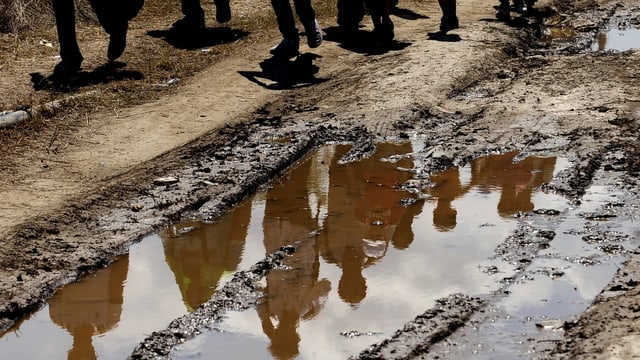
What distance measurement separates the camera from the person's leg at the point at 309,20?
38.5 feet

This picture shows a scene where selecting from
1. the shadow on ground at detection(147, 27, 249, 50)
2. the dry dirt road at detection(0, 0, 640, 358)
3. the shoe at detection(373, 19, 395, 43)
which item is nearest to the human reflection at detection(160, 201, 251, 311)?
the dry dirt road at detection(0, 0, 640, 358)

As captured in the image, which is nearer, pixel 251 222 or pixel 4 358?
pixel 4 358

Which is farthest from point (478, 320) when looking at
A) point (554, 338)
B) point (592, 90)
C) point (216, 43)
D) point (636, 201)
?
point (216, 43)

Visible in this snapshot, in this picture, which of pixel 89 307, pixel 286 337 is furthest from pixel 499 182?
pixel 89 307

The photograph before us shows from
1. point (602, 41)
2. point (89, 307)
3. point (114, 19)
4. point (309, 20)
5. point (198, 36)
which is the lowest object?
point (602, 41)

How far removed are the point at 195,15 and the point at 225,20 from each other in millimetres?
408

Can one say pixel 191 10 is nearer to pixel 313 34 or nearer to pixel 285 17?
pixel 285 17

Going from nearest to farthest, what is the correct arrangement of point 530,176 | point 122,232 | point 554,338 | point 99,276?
point 554,338 → point 99,276 → point 122,232 → point 530,176

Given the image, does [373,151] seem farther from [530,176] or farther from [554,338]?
[554,338]

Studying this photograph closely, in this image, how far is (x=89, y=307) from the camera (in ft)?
21.2

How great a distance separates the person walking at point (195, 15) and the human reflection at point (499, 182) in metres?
5.67

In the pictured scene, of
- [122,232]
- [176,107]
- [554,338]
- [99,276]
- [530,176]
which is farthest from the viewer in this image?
[176,107]

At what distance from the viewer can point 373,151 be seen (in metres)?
9.13

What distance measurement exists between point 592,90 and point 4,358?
6.54 m
